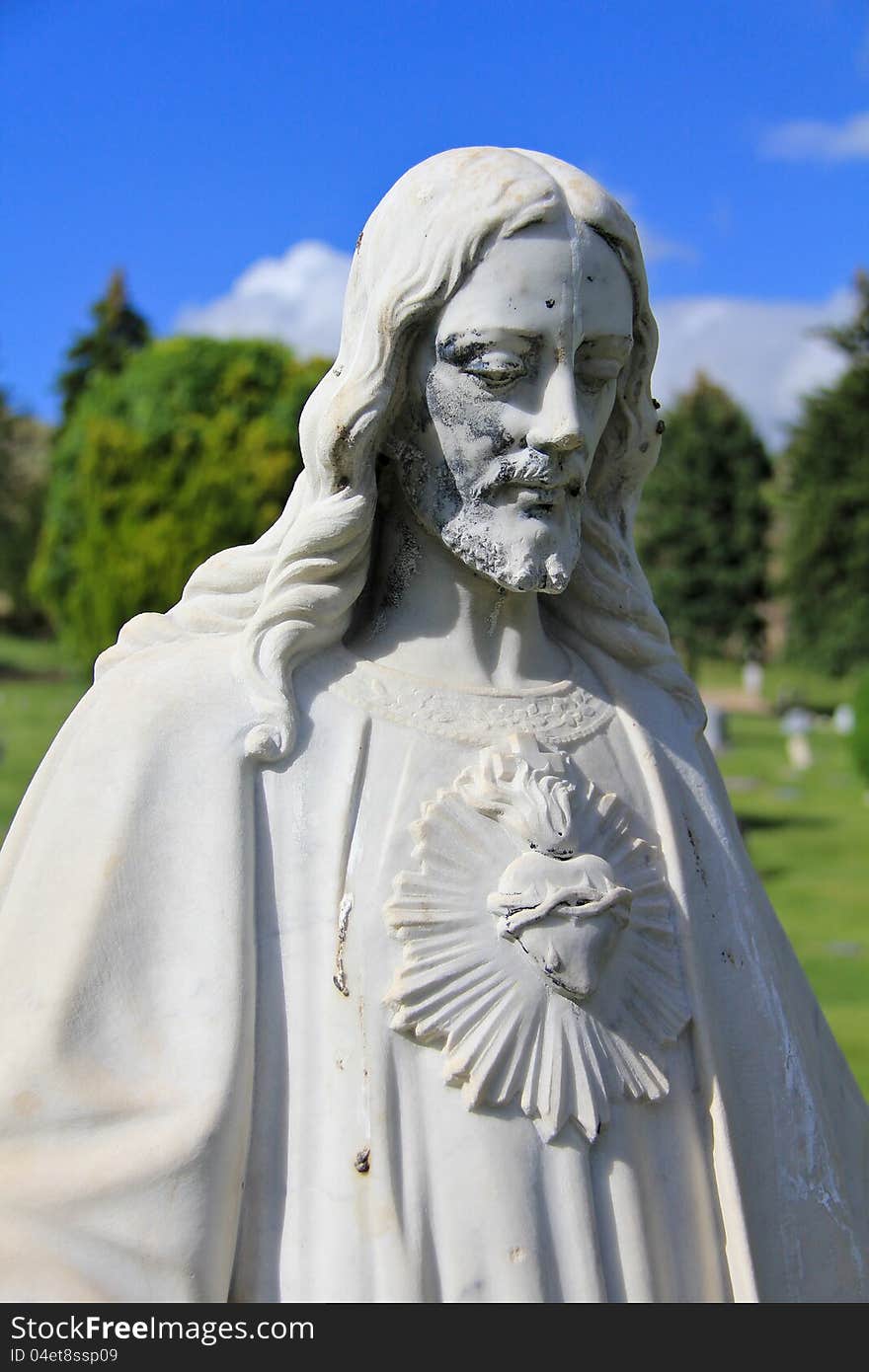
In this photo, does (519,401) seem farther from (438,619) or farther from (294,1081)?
(294,1081)

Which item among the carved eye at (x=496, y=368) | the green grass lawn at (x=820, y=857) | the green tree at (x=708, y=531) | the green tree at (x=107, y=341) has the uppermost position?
the green tree at (x=107, y=341)

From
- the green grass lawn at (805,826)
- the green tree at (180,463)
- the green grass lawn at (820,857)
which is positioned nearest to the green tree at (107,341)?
the green grass lawn at (805,826)

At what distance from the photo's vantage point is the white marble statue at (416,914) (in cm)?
264

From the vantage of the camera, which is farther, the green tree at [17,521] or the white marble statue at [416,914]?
the green tree at [17,521]

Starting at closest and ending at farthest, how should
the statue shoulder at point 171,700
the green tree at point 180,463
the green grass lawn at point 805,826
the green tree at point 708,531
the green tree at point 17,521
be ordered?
the statue shoulder at point 171,700, the green grass lawn at point 805,826, the green tree at point 180,463, the green tree at point 708,531, the green tree at point 17,521

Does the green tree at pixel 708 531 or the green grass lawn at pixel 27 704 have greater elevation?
the green tree at pixel 708 531

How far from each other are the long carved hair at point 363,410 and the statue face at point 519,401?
44 millimetres

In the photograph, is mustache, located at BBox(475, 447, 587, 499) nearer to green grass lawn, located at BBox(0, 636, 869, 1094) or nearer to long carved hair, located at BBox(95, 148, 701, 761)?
long carved hair, located at BBox(95, 148, 701, 761)

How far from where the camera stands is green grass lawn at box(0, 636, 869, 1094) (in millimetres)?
13047

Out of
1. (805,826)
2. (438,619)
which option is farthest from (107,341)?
(438,619)

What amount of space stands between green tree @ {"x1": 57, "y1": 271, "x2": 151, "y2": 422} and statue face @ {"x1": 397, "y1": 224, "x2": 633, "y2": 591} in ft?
146

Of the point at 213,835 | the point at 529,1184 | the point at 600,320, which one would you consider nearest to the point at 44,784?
the point at 213,835

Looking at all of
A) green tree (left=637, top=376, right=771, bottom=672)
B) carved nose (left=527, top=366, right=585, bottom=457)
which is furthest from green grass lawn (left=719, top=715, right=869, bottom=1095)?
green tree (left=637, top=376, right=771, bottom=672)

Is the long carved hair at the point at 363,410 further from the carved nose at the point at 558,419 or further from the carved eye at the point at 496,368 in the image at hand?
the carved nose at the point at 558,419
